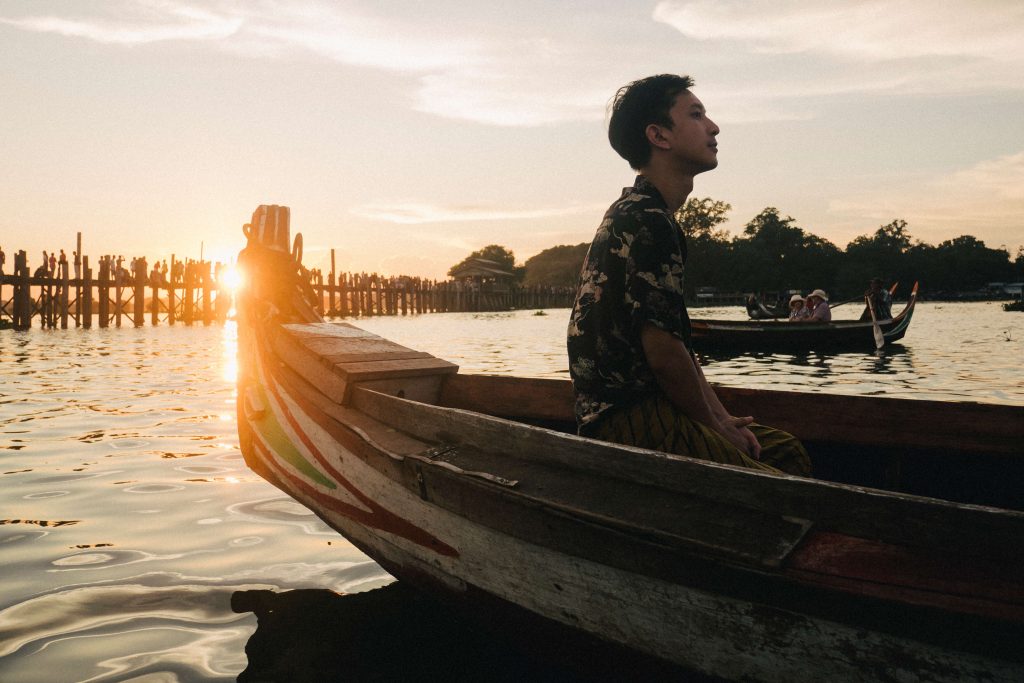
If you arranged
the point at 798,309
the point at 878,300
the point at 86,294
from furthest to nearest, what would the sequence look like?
the point at 86,294 → the point at 798,309 → the point at 878,300

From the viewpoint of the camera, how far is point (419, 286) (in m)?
48.2

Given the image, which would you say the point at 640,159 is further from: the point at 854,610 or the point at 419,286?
the point at 419,286

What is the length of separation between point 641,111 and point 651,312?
84cm

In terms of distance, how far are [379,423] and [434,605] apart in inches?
34.3

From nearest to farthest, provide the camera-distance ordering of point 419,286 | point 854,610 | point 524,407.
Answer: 1. point 854,610
2. point 524,407
3. point 419,286

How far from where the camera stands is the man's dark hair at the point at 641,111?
2717 mm

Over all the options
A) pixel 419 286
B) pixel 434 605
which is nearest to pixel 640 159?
pixel 434 605

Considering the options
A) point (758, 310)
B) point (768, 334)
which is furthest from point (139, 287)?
point (758, 310)

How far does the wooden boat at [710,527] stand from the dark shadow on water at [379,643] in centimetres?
25

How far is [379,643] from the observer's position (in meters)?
2.92

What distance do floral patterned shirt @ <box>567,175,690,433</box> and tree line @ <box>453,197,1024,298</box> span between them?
271 feet

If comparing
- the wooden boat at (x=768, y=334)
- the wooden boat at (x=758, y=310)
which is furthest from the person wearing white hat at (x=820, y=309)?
the wooden boat at (x=758, y=310)

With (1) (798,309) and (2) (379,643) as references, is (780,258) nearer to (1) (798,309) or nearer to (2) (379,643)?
(1) (798,309)

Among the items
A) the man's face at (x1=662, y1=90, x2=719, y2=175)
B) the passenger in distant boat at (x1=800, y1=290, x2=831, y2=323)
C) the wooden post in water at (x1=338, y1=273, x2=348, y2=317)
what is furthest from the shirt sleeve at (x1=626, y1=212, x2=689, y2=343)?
the wooden post in water at (x1=338, y1=273, x2=348, y2=317)
